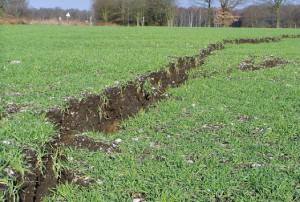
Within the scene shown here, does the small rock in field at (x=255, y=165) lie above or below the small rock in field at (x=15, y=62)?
below

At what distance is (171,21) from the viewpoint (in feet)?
216

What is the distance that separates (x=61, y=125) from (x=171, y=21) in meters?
63.5

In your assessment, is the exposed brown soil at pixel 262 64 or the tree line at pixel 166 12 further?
the tree line at pixel 166 12

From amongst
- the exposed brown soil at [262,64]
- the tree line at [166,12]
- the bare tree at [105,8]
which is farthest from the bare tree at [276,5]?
the exposed brown soil at [262,64]

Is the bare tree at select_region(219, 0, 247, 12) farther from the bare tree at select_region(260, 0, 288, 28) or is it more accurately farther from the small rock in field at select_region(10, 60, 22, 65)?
the small rock in field at select_region(10, 60, 22, 65)

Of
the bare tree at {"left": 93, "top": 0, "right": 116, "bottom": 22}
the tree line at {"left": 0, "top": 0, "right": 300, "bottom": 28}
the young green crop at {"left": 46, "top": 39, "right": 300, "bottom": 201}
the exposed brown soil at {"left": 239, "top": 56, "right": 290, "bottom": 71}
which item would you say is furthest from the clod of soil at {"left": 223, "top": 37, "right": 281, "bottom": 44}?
the bare tree at {"left": 93, "top": 0, "right": 116, "bottom": 22}

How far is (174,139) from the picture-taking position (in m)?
4.75

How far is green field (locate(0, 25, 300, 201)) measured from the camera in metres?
3.30

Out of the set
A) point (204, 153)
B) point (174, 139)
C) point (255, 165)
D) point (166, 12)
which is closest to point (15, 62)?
point (174, 139)

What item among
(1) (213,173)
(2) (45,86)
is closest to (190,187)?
(1) (213,173)

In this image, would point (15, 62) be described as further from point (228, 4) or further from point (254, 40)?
point (228, 4)

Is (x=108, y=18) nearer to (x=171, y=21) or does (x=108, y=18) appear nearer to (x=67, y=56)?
(x=171, y=21)

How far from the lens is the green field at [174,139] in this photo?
3297mm

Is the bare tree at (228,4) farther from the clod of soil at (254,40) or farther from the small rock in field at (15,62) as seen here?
the small rock in field at (15,62)
